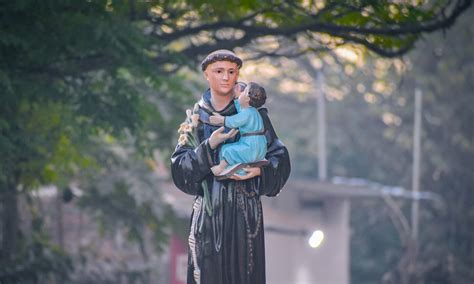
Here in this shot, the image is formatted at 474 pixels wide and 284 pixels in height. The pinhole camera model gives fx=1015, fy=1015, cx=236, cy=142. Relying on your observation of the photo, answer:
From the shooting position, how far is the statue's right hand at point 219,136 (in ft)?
30.9

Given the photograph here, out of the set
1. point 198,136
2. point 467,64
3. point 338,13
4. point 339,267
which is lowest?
point 339,267

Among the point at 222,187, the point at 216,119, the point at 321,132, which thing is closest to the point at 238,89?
the point at 216,119

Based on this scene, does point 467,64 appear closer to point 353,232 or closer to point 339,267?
point 353,232

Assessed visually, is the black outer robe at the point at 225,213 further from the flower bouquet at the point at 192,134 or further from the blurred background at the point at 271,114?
the blurred background at the point at 271,114

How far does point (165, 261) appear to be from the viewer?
2706cm

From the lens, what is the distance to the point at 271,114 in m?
39.3

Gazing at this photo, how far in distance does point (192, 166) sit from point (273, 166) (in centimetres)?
78

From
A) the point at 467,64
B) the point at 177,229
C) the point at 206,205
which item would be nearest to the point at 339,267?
the point at 177,229

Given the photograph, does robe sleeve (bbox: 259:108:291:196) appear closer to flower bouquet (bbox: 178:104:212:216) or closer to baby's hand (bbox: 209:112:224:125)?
baby's hand (bbox: 209:112:224:125)

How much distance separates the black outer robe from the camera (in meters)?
9.47

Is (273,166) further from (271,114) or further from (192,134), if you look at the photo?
(271,114)

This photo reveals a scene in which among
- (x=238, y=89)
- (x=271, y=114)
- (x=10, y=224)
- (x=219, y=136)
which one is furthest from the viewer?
(x=271, y=114)

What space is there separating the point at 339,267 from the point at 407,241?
2737 millimetres

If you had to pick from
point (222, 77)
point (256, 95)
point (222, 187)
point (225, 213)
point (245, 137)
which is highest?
point (222, 77)
